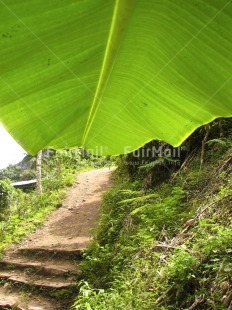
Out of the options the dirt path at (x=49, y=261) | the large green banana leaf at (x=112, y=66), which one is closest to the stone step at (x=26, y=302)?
the dirt path at (x=49, y=261)

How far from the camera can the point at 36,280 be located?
5.22 metres

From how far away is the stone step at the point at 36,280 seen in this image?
4.88m

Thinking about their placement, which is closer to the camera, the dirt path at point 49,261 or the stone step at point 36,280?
the dirt path at point 49,261

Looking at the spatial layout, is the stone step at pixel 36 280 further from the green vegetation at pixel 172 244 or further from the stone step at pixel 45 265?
the green vegetation at pixel 172 244

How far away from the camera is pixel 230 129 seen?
4.99m

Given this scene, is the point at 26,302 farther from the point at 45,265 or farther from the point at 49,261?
the point at 49,261

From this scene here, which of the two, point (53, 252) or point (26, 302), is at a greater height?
point (53, 252)

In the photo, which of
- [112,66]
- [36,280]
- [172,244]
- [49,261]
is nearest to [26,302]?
[36,280]

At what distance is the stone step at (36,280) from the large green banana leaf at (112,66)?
15.2ft

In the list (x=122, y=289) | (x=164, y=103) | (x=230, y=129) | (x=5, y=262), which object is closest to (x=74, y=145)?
(x=164, y=103)

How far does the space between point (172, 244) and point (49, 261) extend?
2.95 metres

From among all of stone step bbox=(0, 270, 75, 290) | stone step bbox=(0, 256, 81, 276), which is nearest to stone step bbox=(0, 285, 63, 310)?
→ stone step bbox=(0, 270, 75, 290)

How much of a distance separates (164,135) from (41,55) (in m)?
0.34

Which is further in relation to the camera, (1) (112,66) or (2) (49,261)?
(2) (49,261)
